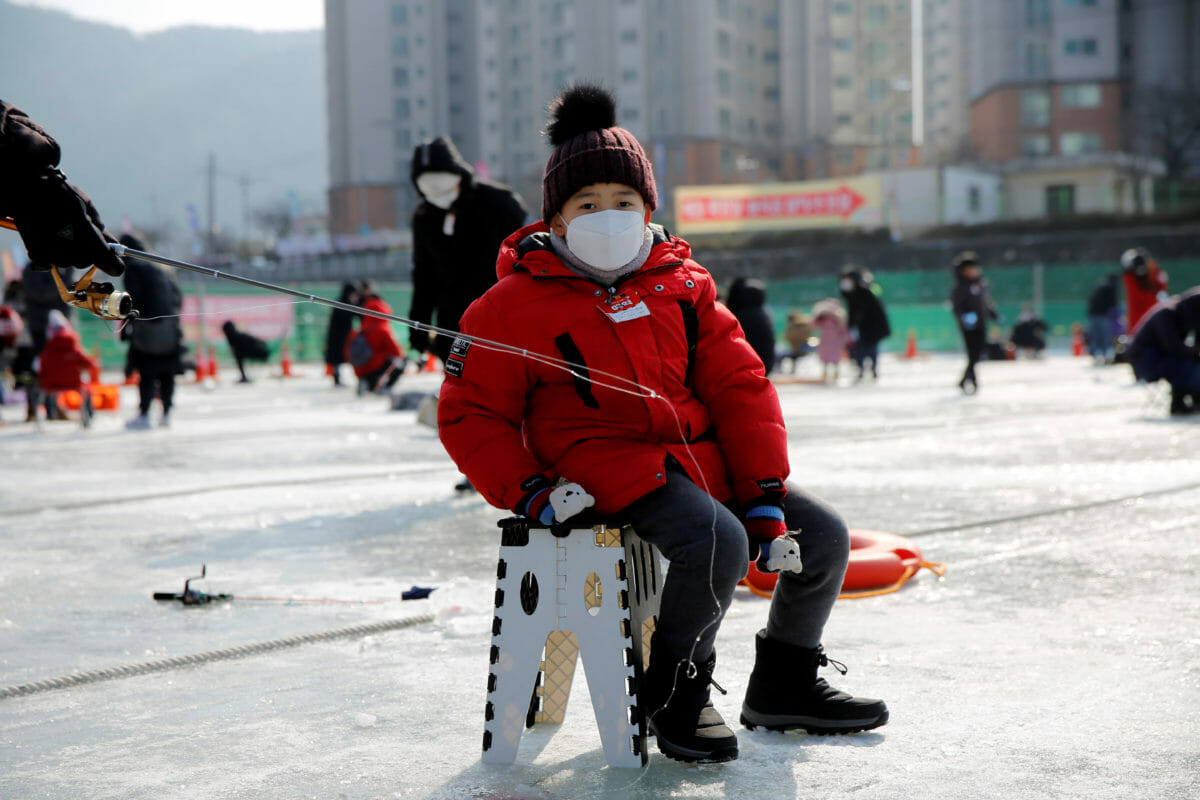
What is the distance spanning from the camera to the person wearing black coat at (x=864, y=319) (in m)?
18.2

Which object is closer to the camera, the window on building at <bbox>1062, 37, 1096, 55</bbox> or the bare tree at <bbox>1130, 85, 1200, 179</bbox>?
the bare tree at <bbox>1130, 85, 1200, 179</bbox>

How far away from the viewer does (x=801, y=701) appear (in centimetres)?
282

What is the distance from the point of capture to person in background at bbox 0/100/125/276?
2.69 metres

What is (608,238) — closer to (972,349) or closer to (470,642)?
(470,642)

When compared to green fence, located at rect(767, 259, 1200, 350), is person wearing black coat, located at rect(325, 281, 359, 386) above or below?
below

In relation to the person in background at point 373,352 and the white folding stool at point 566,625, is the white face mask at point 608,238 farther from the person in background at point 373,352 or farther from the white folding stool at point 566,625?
the person in background at point 373,352

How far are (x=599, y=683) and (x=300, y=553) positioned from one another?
9.49ft

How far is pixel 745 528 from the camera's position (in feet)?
8.88

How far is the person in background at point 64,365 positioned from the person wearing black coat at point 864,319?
1036 cm

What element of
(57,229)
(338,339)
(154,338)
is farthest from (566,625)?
(338,339)

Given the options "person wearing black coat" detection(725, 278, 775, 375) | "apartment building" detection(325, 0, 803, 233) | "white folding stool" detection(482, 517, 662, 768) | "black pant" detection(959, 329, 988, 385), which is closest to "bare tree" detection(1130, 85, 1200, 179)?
"apartment building" detection(325, 0, 803, 233)

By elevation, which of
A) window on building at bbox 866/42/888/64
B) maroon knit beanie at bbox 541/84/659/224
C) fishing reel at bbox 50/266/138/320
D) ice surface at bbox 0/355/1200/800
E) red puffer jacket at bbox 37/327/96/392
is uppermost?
window on building at bbox 866/42/888/64

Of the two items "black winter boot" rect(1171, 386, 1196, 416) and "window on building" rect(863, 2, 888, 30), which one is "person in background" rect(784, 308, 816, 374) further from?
"window on building" rect(863, 2, 888, 30)

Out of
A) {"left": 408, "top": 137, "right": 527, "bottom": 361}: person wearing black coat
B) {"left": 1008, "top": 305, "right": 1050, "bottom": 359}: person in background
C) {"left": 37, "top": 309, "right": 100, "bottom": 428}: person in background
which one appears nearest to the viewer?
{"left": 408, "top": 137, "right": 527, "bottom": 361}: person wearing black coat
